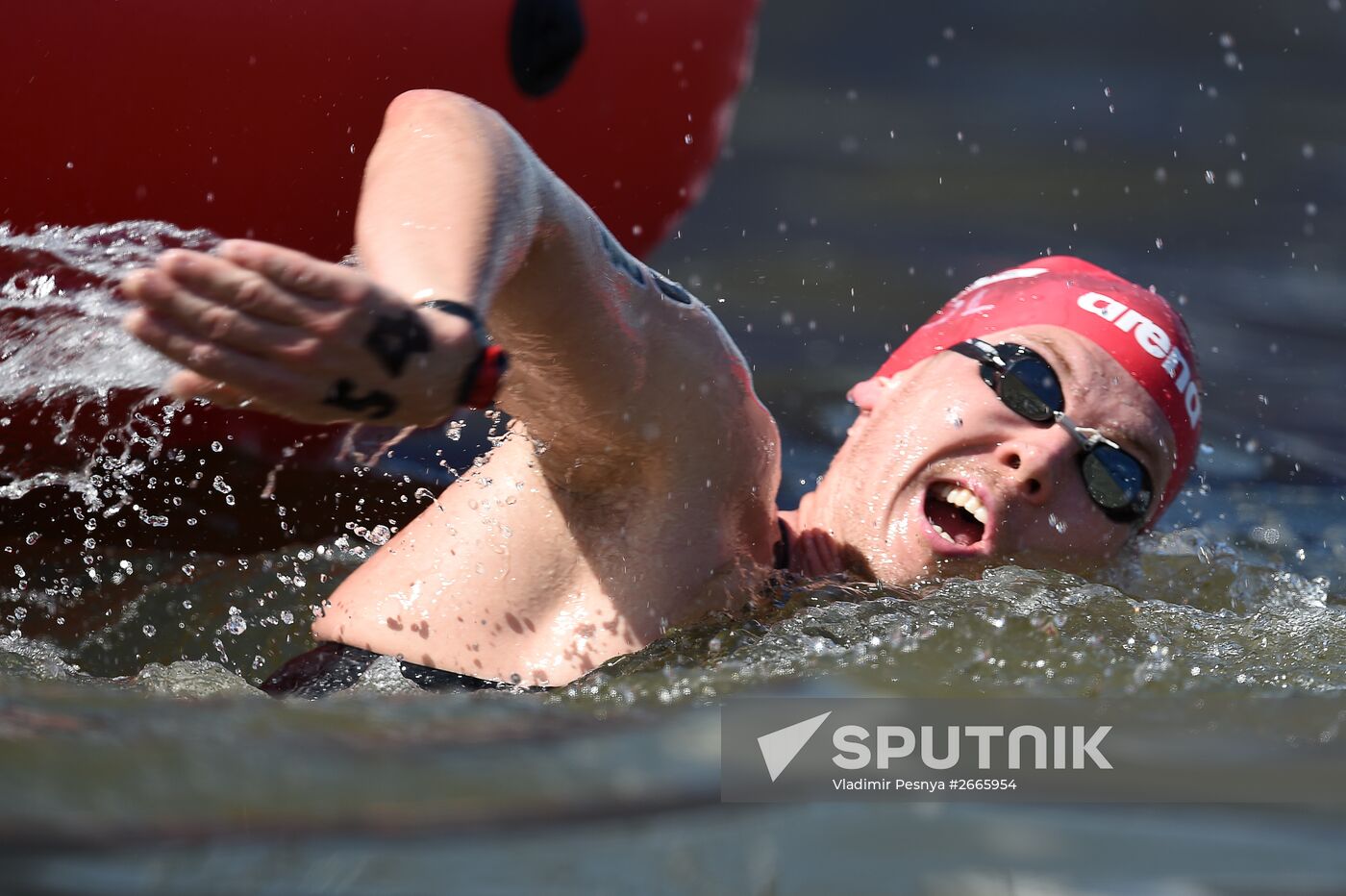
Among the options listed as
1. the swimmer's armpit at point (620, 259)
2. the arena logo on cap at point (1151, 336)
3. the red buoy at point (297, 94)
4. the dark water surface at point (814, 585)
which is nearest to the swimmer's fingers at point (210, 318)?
the dark water surface at point (814, 585)

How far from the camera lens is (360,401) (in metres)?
1.27

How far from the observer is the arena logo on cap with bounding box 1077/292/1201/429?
2.61 m

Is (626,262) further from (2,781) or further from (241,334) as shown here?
(2,781)

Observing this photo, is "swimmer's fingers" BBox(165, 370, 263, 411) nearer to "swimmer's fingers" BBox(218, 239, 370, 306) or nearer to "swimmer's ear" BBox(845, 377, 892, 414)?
"swimmer's fingers" BBox(218, 239, 370, 306)

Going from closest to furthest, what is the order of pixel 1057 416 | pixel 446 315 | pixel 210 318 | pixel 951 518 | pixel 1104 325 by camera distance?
pixel 210 318, pixel 446 315, pixel 1057 416, pixel 951 518, pixel 1104 325

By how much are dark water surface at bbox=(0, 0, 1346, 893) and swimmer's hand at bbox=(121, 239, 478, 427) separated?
1.12ft

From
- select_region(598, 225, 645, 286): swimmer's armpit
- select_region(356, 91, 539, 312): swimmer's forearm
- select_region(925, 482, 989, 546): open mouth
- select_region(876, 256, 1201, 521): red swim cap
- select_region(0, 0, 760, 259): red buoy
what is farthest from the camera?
select_region(876, 256, 1201, 521): red swim cap

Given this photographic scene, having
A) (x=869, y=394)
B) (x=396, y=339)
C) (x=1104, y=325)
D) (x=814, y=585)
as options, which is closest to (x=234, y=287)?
(x=396, y=339)

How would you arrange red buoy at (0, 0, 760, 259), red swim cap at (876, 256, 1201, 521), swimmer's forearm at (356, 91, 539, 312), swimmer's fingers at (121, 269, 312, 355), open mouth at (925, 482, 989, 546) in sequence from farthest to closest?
red swim cap at (876, 256, 1201, 521), open mouth at (925, 482, 989, 546), red buoy at (0, 0, 760, 259), swimmer's forearm at (356, 91, 539, 312), swimmer's fingers at (121, 269, 312, 355)

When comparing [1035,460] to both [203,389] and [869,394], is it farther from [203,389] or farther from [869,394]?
[203,389]

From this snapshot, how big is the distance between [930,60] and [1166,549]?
10.1ft

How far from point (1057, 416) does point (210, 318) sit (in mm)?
1545

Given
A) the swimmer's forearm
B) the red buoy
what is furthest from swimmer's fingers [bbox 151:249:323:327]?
the red buoy

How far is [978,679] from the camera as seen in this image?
1918 millimetres
